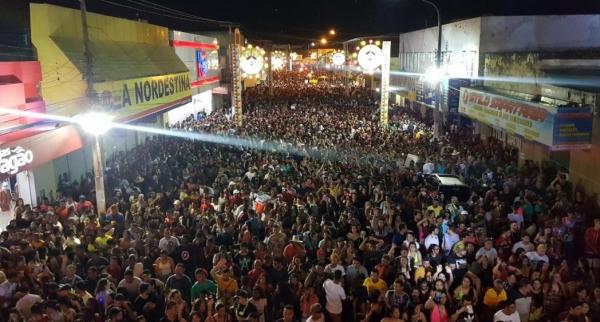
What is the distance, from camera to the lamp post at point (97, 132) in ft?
43.2

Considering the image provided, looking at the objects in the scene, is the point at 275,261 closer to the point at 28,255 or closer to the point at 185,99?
the point at 28,255

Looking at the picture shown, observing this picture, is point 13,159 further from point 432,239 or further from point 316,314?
point 432,239

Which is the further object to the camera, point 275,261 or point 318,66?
point 318,66

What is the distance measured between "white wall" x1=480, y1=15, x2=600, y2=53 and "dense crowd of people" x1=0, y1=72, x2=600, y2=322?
1033cm

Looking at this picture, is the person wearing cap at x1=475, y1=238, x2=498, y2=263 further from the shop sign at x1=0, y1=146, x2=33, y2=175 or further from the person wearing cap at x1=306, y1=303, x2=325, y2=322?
the shop sign at x1=0, y1=146, x2=33, y2=175

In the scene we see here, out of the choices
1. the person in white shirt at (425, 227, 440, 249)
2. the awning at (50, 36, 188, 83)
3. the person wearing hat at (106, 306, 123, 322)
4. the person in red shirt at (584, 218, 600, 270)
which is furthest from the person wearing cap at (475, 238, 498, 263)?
the awning at (50, 36, 188, 83)

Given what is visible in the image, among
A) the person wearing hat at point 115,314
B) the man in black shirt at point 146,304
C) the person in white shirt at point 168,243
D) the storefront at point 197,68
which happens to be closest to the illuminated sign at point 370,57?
the storefront at point 197,68

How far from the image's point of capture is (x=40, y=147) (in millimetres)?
11852

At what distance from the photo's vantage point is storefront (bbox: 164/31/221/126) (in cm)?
3128

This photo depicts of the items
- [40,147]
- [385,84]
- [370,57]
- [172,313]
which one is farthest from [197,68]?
[172,313]

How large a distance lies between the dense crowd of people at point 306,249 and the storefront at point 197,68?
15.3 meters

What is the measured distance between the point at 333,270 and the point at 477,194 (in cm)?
668

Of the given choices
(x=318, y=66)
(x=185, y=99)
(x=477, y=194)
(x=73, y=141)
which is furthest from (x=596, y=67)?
(x=318, y=66)

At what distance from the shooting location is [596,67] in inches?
629
